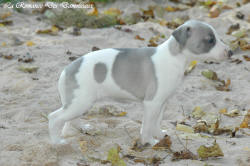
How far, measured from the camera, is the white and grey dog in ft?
11.0

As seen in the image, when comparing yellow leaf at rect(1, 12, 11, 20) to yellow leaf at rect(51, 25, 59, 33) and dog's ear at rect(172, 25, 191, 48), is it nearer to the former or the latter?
yellow leaf at rect(51, 25, 59, 33)

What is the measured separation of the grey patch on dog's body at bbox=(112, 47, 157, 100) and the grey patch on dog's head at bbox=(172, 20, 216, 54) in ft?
1.05

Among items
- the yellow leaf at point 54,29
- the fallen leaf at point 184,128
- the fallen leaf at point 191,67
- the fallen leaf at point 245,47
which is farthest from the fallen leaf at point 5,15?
the fallen leaf at point 184,128

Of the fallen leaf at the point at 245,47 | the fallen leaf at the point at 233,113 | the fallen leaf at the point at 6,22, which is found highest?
the fallen leaf at the point at 245,47

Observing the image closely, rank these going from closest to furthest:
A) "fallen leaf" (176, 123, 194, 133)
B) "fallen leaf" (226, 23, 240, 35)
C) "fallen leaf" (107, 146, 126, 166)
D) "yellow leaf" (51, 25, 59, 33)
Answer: "fallen leaf" (107, 146, 126, 166) < "fallen leaf" (176, 123, 194, 133) < "yellow leaf" (51, 25, 59, 33) < "fallen leaf" (226, 23, 240, 35)

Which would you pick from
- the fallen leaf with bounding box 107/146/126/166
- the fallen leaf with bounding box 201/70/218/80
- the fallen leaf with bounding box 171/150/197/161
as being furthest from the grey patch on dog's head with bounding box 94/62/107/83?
the fallen leaf with bounding box 201/70/218/80

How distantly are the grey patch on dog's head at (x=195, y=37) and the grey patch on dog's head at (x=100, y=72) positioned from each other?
688mm

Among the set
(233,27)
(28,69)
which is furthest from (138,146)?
(233,27)

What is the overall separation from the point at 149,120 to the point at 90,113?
3.83 ft

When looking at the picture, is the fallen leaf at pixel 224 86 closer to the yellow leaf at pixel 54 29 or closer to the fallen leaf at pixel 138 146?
the fallen leaf at pixel 138 146

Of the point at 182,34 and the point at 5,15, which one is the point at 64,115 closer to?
the point at 182,34

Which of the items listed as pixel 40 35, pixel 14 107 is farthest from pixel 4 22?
pixel 14 107

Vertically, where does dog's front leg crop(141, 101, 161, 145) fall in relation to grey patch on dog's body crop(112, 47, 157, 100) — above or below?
below

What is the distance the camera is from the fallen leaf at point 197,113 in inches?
170
